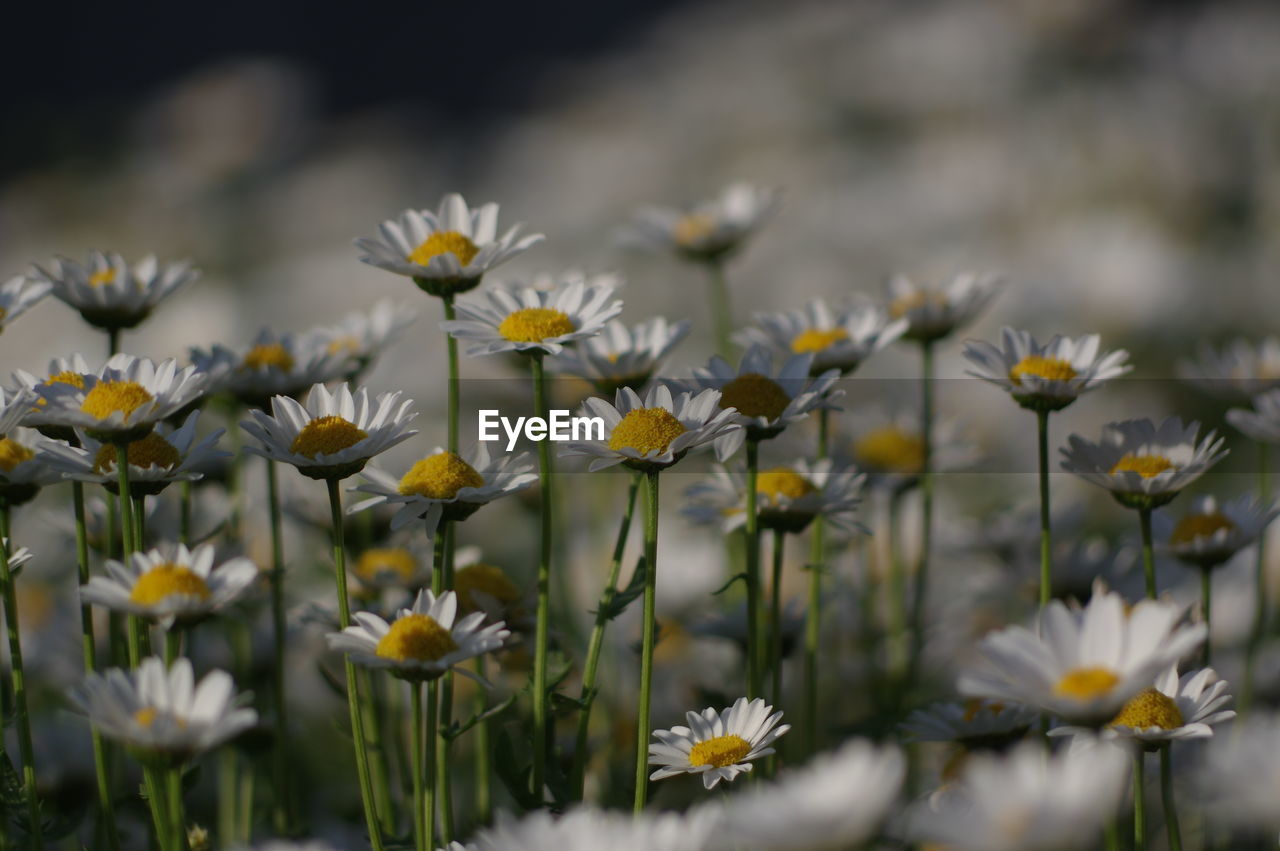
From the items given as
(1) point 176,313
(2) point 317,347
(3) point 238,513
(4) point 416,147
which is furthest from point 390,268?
(4) point 416,147

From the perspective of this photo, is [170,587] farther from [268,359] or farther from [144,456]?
[268,359]

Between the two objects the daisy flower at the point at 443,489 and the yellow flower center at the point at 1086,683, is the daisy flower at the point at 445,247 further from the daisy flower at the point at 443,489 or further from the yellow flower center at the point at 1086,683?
the yellow flower center at the point at 1086,683

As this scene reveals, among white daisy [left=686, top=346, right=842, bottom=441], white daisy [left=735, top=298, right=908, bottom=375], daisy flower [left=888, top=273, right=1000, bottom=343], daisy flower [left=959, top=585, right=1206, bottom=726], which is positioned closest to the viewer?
daisy flower [left=959, top=585, right=1206, bottom=726]

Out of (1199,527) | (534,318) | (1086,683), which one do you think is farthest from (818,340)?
(1086,683)

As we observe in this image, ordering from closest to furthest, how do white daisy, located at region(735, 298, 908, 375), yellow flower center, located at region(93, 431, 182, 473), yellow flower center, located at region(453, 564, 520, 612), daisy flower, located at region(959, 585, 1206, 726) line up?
daisy flower, located at region(959, 585, 1206, 726) → yellow flower center, located at region(93, 431, 182, 473) → yellow flower center, located at region(453, 564, 520, 612) → white daisy, located at region(735, 298, 908, 375)

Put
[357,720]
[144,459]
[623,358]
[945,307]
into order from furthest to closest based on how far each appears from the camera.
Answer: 1. [945,307]
2. [623,358]
3. [144,459]
4. [357,720]

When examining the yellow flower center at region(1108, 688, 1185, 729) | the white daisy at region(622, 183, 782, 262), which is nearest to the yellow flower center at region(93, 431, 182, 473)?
the yellow flower center at region(1108, 688, 1185, 729)

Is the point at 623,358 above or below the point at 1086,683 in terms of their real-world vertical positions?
above

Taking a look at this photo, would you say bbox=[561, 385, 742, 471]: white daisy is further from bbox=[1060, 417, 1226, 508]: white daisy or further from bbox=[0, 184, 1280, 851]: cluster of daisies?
bbox=[1060, 417, 1226, 508]: white daisy

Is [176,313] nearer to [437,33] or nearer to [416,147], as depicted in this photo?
[416,147]
